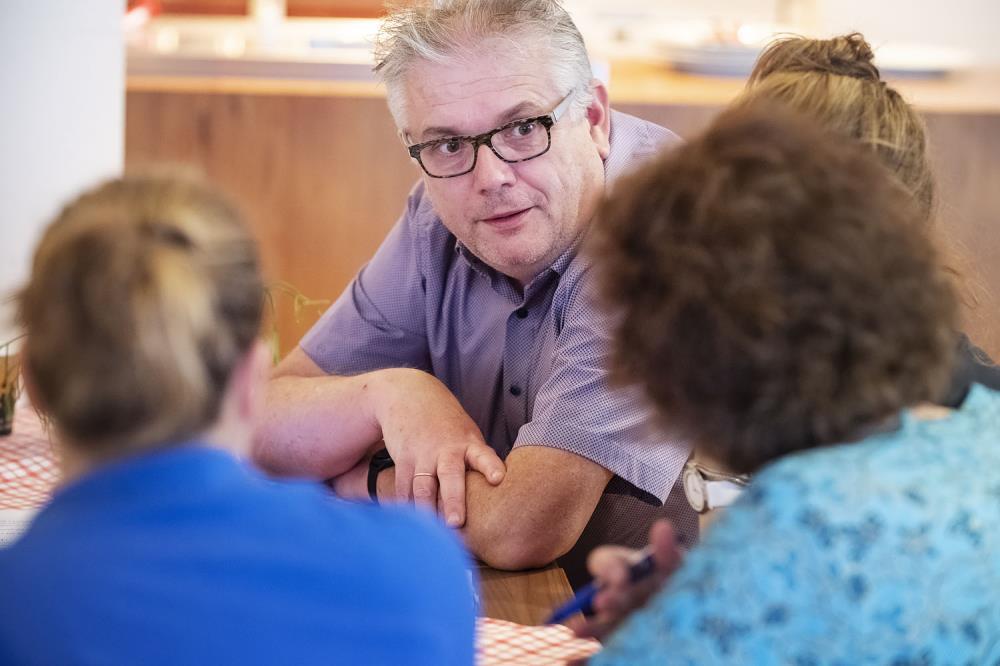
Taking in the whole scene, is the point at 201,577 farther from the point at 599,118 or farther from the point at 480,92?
the point at 599,118

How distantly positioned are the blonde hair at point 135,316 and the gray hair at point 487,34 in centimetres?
105

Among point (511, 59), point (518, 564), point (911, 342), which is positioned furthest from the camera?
point (511, 59)

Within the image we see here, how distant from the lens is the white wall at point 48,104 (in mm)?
2312

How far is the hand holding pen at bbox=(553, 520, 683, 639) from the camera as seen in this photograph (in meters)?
0.95

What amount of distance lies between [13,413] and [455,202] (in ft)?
2.70

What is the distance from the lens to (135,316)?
2.54 feet

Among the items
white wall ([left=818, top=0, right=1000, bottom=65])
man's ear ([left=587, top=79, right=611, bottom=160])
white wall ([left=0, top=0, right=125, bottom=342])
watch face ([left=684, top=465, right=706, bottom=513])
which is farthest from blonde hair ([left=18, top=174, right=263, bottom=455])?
white wall ([left=818, top=0, right=1000, bottom=65])

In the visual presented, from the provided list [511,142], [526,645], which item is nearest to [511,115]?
[511,142]

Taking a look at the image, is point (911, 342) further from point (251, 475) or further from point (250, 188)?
point (250, 188)

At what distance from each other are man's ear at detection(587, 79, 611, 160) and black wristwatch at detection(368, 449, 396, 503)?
0.58 meters

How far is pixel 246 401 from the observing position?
2.84 ft

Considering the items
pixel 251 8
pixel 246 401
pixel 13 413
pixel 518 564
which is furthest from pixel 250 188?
pixel 246 401

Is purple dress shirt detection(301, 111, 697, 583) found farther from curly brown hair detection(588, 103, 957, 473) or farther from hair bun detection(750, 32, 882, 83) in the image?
curly brown hair detection(588, 103, 957, 473)

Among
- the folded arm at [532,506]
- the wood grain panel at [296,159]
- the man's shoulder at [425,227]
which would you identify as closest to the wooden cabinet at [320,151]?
the wood grain panel at [296,159]
